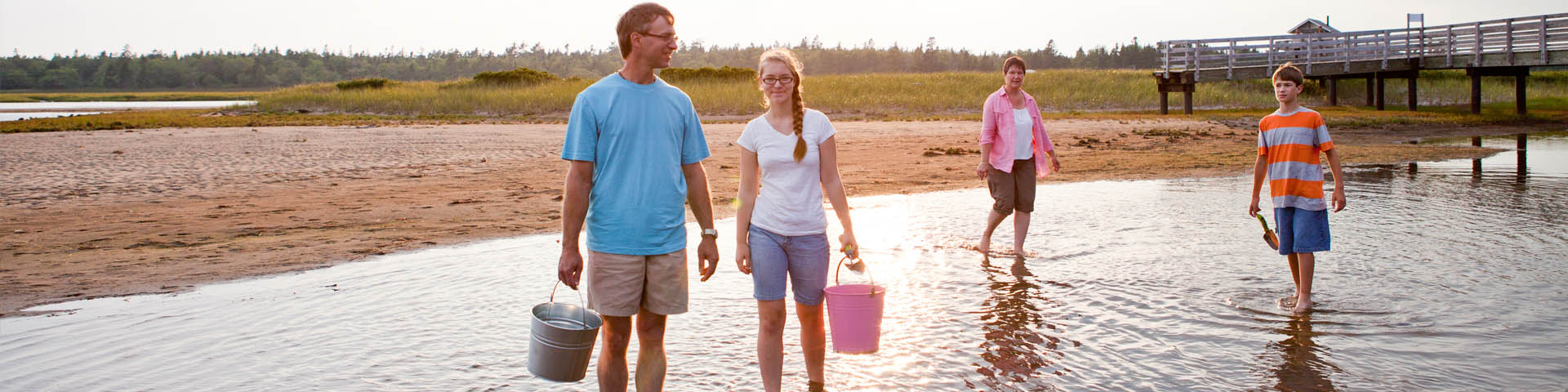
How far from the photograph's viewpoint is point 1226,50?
31.8m

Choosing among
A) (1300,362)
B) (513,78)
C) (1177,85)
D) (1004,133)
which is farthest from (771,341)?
(513,78)

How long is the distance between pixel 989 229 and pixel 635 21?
488cm

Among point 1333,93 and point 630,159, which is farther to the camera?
point 1333,93

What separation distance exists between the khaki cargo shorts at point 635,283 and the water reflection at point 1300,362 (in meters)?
2.63

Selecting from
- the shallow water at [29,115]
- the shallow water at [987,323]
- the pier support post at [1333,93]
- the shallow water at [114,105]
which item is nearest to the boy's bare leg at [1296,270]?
the shallow water at [987,323]

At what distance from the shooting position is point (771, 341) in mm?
3820

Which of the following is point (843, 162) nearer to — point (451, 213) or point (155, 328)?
point (451, 213)

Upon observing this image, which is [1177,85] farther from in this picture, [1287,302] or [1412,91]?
[1287,302]

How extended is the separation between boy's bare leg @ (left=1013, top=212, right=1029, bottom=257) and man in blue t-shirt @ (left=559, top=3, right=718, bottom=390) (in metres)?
4.42

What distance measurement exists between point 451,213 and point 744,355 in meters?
6.23

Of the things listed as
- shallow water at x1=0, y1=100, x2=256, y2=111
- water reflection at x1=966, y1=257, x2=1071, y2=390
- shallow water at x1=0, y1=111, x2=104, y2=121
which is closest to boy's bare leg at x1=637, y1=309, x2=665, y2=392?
water reflection at x1=966, y1=257, x2=1071, y2=390

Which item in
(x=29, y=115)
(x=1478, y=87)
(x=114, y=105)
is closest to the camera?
(x=1478, y=87)

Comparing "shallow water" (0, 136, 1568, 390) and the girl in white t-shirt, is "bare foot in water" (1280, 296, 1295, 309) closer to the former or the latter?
"shallow water" (0, 136, 1568, 390)

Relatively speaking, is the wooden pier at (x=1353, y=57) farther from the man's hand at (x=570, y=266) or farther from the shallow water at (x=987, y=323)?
the man's hand at (x=570, y=266)
